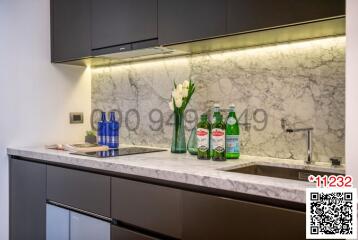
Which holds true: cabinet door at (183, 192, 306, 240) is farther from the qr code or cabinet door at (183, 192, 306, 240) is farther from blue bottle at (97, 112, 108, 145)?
blue bottle at (97, 112, 108, 145)

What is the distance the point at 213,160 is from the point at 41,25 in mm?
1673

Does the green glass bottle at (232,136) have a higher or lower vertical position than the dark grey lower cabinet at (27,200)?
higher

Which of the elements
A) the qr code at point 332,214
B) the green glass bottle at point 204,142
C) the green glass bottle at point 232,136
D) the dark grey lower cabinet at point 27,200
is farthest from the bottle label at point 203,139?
the dark grey lower cabinet at point 27,200

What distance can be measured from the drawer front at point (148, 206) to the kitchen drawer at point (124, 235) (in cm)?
4

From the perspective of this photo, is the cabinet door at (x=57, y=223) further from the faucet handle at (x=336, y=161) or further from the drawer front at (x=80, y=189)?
the faucet handle at (x=336, y=161)

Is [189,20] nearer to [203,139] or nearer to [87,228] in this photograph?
[203,139]

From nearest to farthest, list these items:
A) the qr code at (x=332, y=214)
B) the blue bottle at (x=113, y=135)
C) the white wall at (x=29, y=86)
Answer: the qr code at (x=332, y=214) → the white wall at (x=29, y=86) → the blue bottle at (x=113, y=135)

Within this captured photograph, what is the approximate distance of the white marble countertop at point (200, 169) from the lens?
1144mm

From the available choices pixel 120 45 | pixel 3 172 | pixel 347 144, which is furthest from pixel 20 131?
pixel 347 144

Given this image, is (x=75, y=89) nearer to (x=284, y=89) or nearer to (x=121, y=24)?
(x=121, y=24)

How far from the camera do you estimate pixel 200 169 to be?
4.73 ft

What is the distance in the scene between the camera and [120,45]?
2082 mm

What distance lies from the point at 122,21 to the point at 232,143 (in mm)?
1003

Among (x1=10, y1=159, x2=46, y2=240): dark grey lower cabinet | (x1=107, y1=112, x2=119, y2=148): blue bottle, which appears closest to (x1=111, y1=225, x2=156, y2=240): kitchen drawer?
(x1=10, y1=159, x2=46, y2=240): dark grey lower cabinet
